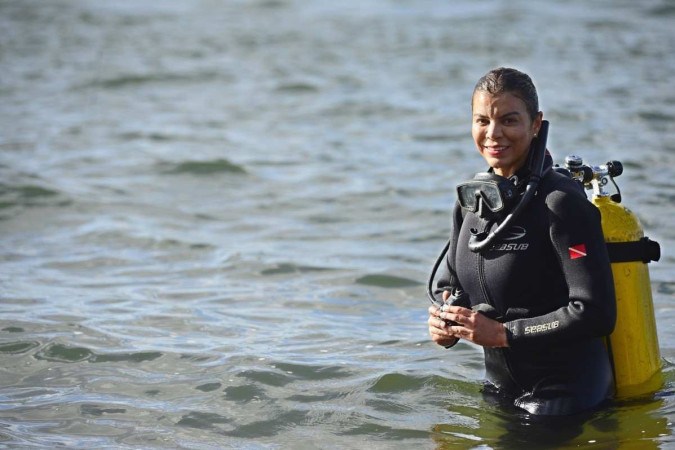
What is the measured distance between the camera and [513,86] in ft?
13.0

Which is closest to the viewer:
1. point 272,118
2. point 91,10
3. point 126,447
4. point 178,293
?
point 126,447

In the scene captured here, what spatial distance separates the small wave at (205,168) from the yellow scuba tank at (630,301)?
6.83 meters

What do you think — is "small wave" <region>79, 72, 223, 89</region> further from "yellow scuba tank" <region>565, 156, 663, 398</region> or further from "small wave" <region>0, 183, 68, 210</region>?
"yellow scuba tank" <region>565, 156, 663, 398</region>

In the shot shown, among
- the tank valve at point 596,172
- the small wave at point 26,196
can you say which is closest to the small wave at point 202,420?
the tank valve at point 596,172

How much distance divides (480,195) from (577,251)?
421mm

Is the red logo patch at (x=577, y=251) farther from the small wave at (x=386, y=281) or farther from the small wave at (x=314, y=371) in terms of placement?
the small wave at (x=386, y=281)

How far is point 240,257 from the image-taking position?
7672mm

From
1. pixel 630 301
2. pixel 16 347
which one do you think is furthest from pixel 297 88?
pixel 630 301

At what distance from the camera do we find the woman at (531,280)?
386 centimetres

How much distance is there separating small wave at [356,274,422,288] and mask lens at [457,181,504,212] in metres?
2.89

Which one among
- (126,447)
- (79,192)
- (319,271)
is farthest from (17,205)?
(126,447)

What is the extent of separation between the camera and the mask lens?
13.1 feet

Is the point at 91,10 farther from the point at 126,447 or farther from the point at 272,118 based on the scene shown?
the point at 126,447

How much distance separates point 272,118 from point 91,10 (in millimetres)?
9996
